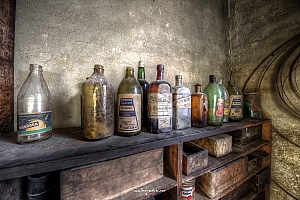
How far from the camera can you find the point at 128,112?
62 cm

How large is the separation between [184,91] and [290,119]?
118 centimetres

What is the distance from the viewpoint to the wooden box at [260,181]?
1105 mm

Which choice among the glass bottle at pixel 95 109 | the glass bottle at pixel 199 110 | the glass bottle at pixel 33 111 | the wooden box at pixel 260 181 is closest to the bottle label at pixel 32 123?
the glass bottle at pixel 33 111

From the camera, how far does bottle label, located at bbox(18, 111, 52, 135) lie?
1.65 ft

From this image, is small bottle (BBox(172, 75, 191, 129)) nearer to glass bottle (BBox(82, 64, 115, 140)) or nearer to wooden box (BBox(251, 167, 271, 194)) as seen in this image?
glass bottle (BBox(82, 64, 115, 140))

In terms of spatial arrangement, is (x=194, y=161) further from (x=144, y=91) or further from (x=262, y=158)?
(x=262, y=158)

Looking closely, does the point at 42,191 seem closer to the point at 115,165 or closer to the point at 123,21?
the point at 115,165

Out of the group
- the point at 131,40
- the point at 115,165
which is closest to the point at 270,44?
the point at 131,40

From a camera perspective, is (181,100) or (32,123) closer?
(32,123)

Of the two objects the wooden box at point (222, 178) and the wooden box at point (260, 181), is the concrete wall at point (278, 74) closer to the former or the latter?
the wooden box at point (260, 181)

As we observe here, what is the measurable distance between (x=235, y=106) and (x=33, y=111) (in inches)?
52.7

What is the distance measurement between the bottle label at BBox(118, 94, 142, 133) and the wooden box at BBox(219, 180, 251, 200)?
0.92 meters

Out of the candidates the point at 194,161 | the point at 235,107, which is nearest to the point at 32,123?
the point at 194,161

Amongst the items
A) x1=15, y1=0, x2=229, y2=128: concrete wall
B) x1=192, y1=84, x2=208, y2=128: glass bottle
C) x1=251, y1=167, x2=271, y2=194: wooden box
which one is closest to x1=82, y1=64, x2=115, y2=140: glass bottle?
x1=15, y1=0, x2=229, y2=128: concrete wall
